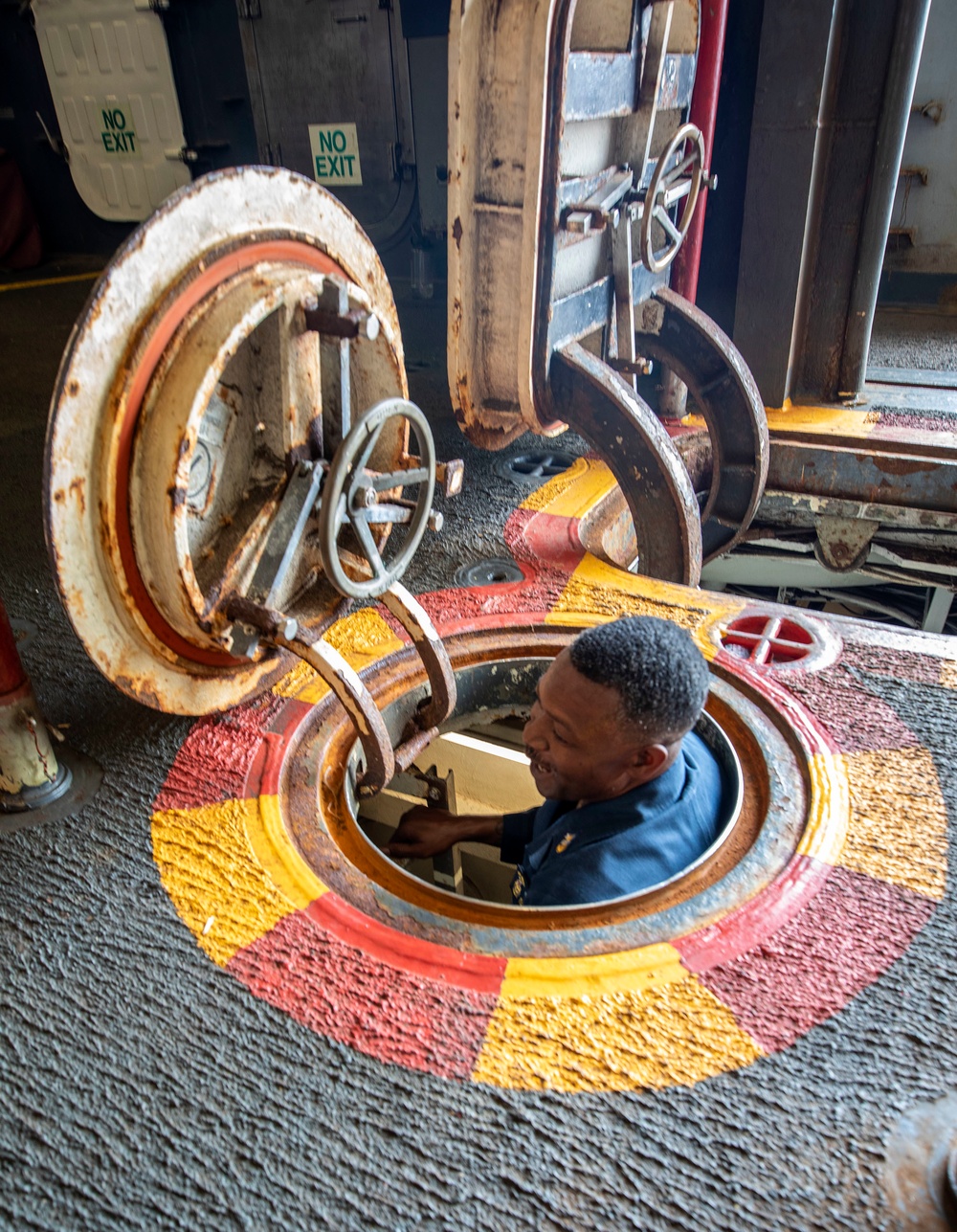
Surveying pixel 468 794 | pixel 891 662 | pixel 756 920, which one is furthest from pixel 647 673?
pixel 468 794

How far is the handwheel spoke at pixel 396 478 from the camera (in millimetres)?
1809

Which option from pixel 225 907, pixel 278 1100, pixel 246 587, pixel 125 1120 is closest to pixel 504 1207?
pixel 278 1100

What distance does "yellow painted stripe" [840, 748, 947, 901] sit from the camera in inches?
68.9

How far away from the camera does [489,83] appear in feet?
7.92

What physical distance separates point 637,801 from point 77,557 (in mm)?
1185

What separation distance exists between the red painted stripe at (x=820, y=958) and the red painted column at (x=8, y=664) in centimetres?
146

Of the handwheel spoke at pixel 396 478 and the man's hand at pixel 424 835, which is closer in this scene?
the handwheel spoke at pixel 396 478

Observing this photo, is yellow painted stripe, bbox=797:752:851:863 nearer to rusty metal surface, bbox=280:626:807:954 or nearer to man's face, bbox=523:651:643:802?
rusty metal surface, bbox=280:626:807:954

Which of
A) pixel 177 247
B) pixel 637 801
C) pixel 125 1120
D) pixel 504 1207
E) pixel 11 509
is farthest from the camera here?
pixel 11 509

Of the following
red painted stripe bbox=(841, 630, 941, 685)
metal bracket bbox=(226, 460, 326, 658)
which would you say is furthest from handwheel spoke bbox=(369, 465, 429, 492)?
red painted stripe bbox=(841, 630, 941, 685)

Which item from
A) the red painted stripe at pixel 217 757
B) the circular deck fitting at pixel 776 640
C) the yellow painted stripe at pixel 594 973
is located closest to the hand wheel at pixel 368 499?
the red painted stripe at pixel 217 757

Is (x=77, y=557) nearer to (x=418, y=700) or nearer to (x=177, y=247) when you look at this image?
(x=177, y=247)

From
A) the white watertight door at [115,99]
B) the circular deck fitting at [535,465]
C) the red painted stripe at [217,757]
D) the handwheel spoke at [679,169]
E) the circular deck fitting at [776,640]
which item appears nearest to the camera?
the red painted stripe at [217,757]

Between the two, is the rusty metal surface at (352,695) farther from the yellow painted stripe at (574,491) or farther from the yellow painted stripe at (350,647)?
the yellow painted stripe at (574,491)
